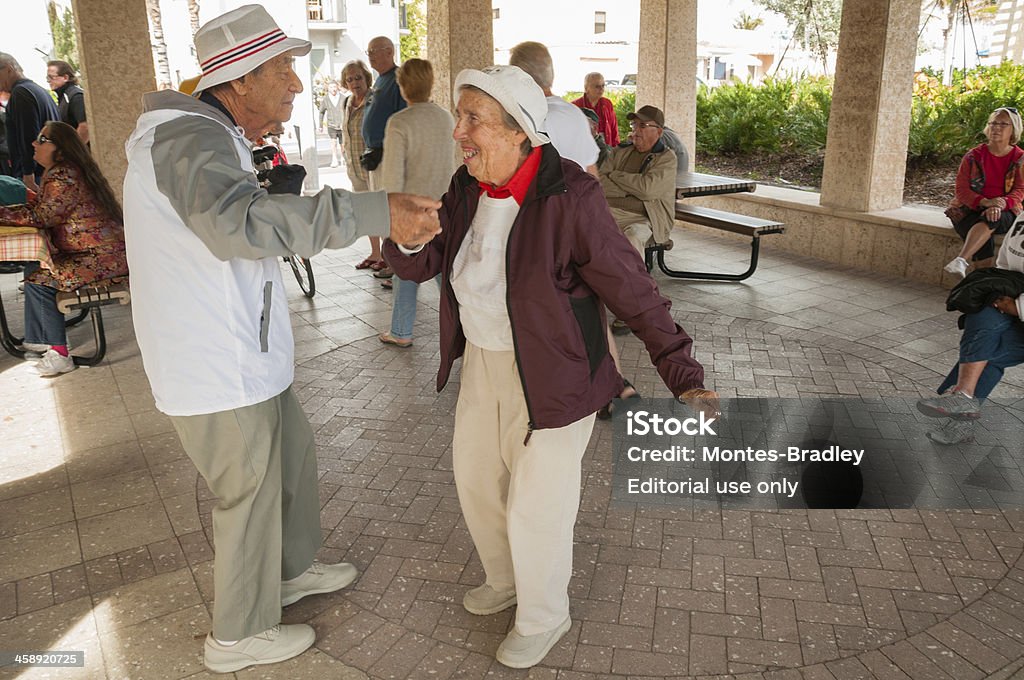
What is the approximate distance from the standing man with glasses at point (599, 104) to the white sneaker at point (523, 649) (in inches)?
336

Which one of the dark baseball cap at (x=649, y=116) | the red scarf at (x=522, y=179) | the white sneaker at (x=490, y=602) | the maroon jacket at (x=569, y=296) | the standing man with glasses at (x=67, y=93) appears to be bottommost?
the white sneaker at (x=490, y=602)

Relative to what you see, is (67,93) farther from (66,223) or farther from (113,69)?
(66,223)

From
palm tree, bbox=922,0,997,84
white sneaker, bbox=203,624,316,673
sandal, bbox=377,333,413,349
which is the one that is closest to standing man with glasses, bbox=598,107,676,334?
sandal, bbox=377,333,413,349

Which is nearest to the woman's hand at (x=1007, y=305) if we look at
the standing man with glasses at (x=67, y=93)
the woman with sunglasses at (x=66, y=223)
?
the woman with sunglasses at (x=66, y=223)

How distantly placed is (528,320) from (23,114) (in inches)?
282

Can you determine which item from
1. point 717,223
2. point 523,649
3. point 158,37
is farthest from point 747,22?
point 523,649

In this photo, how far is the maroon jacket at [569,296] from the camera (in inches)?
95.2

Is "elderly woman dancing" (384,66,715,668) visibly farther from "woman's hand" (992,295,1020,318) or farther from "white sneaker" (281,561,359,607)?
"woman's hand" (992,295,1020,318)

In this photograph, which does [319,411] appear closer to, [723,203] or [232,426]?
[232,426]

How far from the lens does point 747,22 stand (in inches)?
1873

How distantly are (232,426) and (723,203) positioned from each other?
8431 mm

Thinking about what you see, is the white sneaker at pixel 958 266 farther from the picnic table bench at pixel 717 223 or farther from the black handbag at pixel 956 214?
the picnic table bench at pixel 717 223

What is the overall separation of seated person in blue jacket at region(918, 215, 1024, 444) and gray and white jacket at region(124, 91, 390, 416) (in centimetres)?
351

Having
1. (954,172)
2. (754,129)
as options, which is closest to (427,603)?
(954,172)
